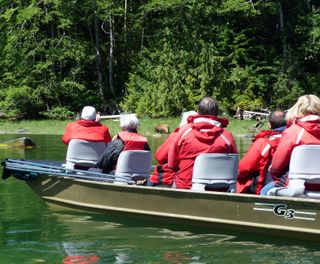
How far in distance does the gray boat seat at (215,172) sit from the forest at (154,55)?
27.9 m

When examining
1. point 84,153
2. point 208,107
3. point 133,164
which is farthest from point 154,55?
point 208,107

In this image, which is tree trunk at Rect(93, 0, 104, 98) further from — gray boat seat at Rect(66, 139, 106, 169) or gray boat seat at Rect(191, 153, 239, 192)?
gray boat seat at Rect(191, 153, 239, 192)

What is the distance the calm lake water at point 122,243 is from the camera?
7.65 metres

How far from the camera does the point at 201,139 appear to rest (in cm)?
868

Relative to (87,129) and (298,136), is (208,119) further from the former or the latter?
(87,129)

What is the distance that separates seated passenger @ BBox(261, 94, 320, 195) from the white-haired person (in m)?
2.62

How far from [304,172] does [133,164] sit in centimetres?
307

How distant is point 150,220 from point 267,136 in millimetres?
2216

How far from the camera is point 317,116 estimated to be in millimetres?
7730

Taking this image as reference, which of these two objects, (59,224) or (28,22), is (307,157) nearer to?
(59,224)

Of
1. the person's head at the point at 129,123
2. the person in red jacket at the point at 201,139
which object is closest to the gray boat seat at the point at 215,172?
the person in red jacket at the point at 201,139

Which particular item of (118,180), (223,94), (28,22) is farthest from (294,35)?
(118,180)

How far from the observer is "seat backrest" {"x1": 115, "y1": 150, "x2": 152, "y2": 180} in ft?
32.9

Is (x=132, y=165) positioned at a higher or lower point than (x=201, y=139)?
lower
